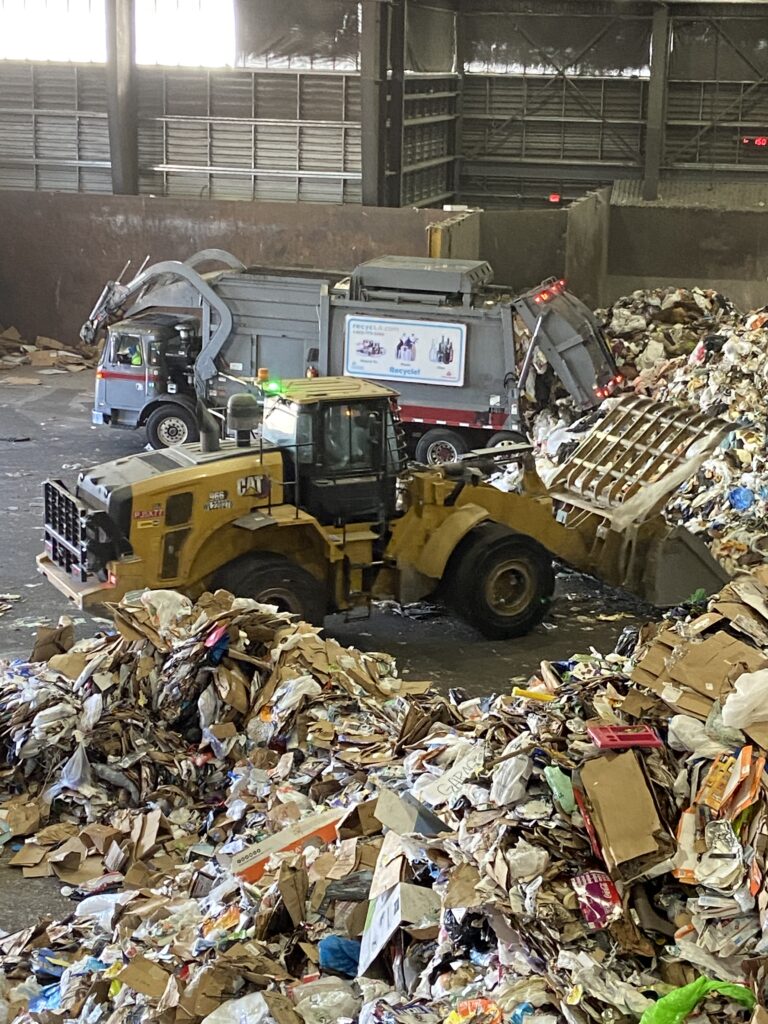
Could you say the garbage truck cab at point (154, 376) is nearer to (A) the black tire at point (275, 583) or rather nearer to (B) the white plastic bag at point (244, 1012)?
(A) the black tire at point (275, 583)

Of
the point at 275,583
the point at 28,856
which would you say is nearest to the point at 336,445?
the point at 275,583

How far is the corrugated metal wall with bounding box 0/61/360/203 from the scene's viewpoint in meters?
23.8

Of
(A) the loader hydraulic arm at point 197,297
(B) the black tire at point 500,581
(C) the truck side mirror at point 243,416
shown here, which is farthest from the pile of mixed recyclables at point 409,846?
(A) the loader hydraulic arm at point 197,297

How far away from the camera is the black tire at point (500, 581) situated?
35.7 feet

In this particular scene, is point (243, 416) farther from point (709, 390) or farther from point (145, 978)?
point (709, 390)

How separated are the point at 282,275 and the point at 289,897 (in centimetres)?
1147

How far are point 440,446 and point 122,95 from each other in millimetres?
11295

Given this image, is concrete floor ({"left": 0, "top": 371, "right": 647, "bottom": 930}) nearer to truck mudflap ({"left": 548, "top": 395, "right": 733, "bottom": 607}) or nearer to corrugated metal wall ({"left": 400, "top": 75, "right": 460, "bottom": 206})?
truck mudflap ({"left": 548, "top": 395, "right": 733, "bottom": 607})

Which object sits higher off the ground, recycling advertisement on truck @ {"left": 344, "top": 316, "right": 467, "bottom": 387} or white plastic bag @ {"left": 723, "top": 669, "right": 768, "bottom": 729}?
recycling advertisement on truck @ {"left": 344, "top": 316, "right": 467, "bottom": 387}

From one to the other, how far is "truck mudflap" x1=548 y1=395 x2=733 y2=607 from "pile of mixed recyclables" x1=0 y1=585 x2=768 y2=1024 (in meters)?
2.96

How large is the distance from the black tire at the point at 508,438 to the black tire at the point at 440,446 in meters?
0.42

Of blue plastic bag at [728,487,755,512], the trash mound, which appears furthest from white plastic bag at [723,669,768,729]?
blue plastic bag at [728,487,755,512]

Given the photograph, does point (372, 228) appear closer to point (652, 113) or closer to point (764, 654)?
point (652, 113)

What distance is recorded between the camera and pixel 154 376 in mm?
16578
